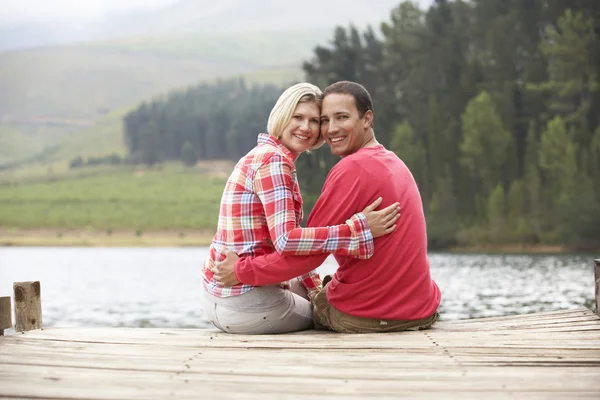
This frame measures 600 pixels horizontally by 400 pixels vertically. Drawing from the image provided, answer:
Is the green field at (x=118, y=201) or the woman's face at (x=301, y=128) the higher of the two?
the woman's face at (x=301, y=128)

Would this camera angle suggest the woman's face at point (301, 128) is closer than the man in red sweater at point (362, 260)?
No

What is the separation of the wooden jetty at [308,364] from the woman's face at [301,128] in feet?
4.02

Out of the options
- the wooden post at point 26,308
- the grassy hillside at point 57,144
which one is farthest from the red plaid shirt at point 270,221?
the grassy hillside at point 57,144

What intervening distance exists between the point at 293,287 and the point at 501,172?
5463 cm

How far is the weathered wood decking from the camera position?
3.84 meters

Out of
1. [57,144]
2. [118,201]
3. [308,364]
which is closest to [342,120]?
[308,364]

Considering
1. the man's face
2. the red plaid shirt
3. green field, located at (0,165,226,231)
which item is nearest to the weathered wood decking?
the red plaid shirt

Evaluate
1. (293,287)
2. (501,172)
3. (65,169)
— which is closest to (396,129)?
(501,172)

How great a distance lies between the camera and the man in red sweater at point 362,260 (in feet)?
17.8

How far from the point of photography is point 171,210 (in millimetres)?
102000

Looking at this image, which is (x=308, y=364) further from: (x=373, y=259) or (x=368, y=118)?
(x=368, y=118)

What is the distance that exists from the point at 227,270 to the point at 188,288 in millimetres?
33808

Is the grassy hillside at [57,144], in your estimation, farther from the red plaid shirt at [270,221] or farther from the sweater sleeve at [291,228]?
the sweater sleeve at [291,228]

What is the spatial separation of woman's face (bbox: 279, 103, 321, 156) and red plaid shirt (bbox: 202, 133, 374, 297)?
0.06m
